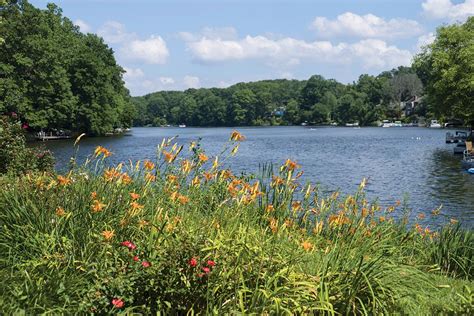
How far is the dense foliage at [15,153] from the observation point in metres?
10.7

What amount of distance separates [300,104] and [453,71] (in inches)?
4944

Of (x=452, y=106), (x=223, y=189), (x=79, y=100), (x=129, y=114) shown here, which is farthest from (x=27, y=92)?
(x=223, y=189)

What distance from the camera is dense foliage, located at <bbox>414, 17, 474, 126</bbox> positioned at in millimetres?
43469

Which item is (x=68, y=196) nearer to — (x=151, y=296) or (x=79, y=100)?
(x=151, y=296)

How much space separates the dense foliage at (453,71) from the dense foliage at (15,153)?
37.4 metres

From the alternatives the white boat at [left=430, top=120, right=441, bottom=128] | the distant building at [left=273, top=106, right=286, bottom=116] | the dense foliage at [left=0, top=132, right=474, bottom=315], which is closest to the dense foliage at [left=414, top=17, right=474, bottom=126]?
the dense foliage at [left=0, top=132, right=474, bottom=315]

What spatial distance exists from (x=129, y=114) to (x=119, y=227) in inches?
3520

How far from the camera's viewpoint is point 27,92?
188 feet

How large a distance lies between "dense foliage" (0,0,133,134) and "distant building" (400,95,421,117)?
291ft

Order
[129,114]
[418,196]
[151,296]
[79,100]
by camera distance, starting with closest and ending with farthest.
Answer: [151,296] < [418,196] < [79,100] < [129,114]

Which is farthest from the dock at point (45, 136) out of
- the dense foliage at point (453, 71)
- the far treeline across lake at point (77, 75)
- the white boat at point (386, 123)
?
the white boat at point (386, 123)

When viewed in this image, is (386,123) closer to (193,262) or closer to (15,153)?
(15,153)

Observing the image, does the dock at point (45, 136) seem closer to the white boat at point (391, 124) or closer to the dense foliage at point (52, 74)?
the dense foliage at point (52, 74)

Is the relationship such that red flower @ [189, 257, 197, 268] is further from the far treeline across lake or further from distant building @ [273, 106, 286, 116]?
distant building @ [273, 106, 286, 116]
